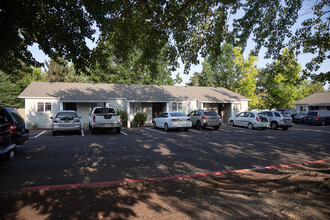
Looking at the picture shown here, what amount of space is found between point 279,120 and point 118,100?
53.3ft

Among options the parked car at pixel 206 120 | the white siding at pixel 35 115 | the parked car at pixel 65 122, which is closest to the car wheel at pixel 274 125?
the parked car at pixel 206 120

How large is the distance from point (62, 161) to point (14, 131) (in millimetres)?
2294

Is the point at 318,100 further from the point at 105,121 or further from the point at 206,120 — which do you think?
the point at 105,121

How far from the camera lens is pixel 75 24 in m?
7.52

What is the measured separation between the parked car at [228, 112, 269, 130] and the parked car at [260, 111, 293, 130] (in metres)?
0.76

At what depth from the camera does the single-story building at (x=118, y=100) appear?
21.5 meters

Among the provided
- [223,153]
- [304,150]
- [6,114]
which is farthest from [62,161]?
[304,150]

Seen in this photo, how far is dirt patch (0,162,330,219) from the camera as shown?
3.60 meters

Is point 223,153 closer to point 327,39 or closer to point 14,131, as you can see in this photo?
point 327,39

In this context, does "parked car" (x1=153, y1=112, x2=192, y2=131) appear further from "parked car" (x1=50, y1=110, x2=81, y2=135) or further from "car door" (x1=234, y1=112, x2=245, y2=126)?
"parked car" (x1=50, y1=110, x2=81, y2=135)

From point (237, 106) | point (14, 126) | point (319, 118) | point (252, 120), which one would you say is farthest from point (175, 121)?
point (319, 118)

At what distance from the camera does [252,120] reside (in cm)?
1966

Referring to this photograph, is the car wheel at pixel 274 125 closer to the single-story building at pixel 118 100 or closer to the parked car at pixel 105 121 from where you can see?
the single-story building at pixel 118 100

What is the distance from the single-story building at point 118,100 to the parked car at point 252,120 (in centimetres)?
587
